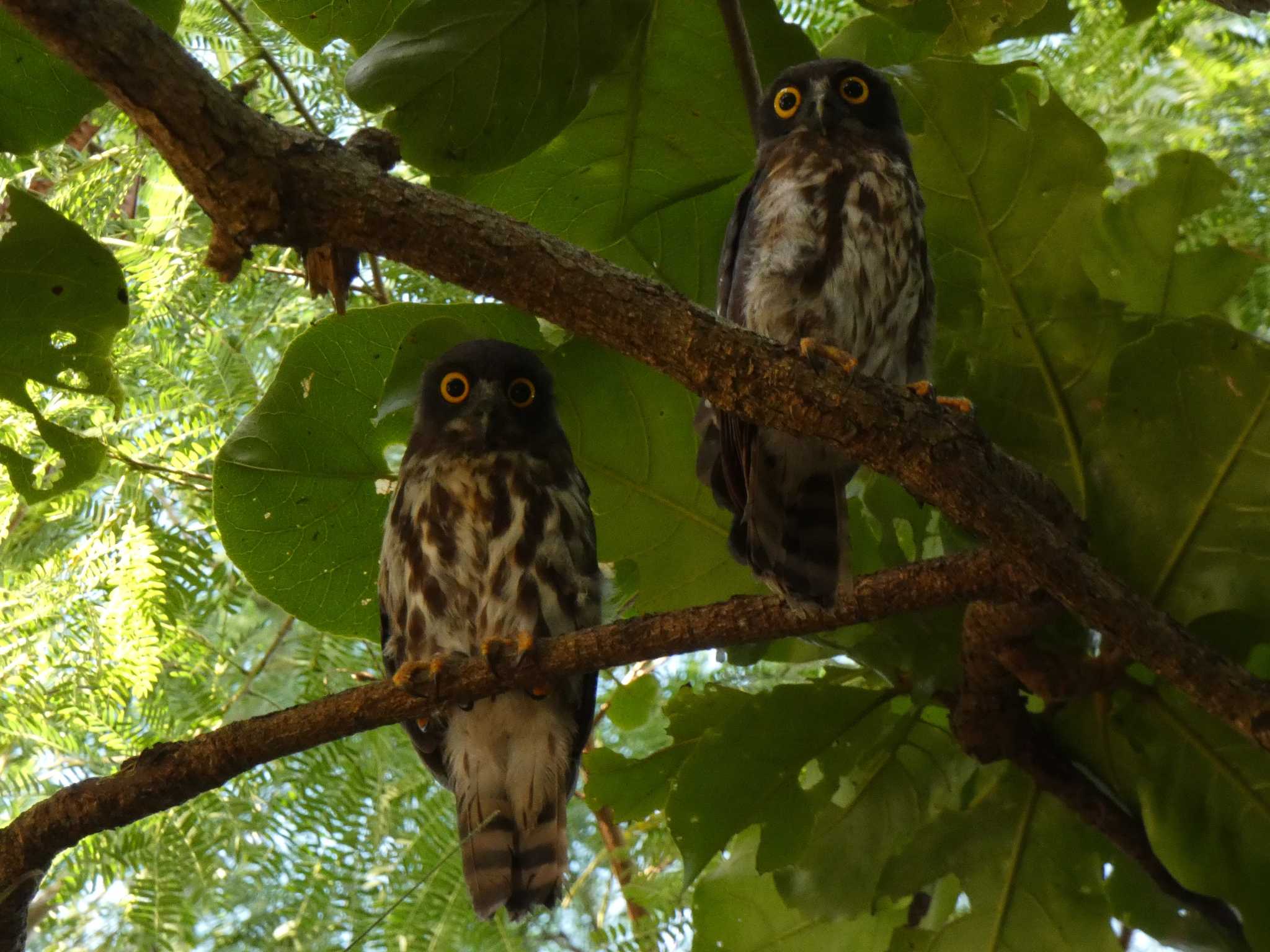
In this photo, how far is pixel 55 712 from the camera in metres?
3.01

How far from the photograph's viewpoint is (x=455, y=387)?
306 cm

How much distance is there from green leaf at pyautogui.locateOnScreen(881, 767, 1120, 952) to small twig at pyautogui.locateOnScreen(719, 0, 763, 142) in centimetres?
149

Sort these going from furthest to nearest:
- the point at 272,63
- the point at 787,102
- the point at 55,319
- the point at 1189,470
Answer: the point at 272,63
the point at 787,102
the point at 55,319
the point at 1189,470

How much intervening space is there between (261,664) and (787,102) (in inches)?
73.0

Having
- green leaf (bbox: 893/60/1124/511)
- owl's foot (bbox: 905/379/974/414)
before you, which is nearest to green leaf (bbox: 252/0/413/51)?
green leaf (bbox: 893/60/1124/511)

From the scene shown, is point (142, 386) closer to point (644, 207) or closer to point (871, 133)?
point (644, 207)

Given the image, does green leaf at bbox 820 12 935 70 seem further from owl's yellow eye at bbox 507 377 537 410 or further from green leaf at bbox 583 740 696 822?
green leaf at bbox 583 740 696 822

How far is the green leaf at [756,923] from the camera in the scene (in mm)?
2518

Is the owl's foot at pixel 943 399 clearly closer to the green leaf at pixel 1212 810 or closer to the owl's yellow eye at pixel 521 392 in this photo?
the green leaf at pixel 1212 810

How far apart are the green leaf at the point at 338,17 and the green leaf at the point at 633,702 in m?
1.50

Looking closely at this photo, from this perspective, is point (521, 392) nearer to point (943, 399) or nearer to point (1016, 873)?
point (943, 399)

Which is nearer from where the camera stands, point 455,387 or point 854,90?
point 854,90

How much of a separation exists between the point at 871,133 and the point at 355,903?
2099 mm

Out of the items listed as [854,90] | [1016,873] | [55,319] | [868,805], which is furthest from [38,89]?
[1016,873]
